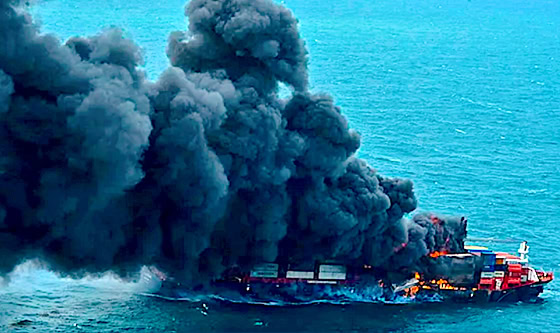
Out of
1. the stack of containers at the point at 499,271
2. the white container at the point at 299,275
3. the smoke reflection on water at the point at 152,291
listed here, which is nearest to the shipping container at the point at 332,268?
the white container at the point at 299,275

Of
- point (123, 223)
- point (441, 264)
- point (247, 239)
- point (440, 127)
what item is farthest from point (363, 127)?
point (123, 223)

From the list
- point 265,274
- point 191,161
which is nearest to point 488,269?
point 265,274

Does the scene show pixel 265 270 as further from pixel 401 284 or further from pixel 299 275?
pixel 401 284

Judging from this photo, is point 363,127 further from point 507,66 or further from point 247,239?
point 507,66

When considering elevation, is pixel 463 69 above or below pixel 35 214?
above

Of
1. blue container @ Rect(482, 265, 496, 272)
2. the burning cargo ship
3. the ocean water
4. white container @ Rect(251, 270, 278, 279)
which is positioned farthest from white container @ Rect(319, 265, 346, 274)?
blue container @ Rect(482, 265, 496, 272)
